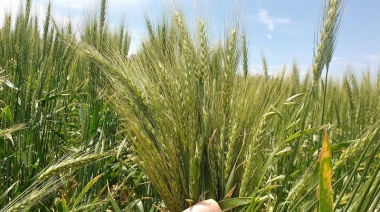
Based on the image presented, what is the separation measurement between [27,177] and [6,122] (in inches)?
18.1

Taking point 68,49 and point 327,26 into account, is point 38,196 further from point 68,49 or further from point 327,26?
point 68,49

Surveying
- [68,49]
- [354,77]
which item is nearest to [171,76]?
[68,49]

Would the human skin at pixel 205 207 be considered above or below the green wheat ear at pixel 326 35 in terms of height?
below

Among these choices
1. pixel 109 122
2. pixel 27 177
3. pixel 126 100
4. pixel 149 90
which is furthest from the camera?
pixel 109 122

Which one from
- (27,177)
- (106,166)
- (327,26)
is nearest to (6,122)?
(27,177)

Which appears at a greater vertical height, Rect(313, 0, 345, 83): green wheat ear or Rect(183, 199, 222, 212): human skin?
Rect(313, 0, 345, 83): green wheat ear

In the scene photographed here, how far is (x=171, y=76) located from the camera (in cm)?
106

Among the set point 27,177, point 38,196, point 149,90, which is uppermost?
point 149,90

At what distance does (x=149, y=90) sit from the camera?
3.43 feet

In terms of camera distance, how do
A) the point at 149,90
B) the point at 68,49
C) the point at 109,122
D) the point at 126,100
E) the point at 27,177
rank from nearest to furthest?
the point at 149,90 < the point at 126,100 < the point at 27,177 < the point at 109,122 < the point at 68,49

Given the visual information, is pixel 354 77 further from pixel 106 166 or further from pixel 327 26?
pixel 327 26

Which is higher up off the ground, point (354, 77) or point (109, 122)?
point (354, 77)

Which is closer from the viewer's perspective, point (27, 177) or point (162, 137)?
point (162, 137)

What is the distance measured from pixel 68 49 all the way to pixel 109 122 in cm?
65
